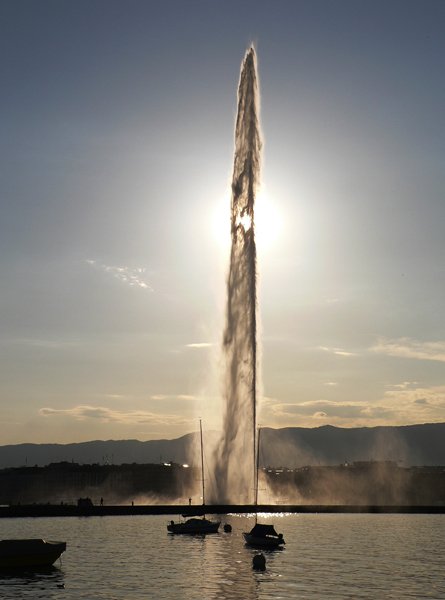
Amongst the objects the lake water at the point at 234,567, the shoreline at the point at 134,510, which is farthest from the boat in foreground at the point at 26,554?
the shoreline at the point at 134,510

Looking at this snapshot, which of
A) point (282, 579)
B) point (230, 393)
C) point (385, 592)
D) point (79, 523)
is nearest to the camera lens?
point (385, 592)

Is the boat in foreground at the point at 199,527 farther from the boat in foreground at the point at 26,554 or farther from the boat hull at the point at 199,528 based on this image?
the boat in foreground at the point at 26,554

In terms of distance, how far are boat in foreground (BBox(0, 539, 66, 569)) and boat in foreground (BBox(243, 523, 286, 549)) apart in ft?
77.3

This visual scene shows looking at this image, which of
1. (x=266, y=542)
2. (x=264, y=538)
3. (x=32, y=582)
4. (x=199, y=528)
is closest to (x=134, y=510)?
(x=199, y=528)

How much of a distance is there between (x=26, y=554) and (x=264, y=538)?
26675 millimetres

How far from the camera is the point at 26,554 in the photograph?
231 feet

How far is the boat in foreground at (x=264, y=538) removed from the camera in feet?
283

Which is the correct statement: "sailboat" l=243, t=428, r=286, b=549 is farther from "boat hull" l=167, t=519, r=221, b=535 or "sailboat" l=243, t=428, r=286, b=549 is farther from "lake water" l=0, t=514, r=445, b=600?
"boat hull" l=167, t=519, r=221, b=535

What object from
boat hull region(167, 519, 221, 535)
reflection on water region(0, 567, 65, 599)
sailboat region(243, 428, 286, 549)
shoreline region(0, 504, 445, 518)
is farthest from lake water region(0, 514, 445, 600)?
shoreline region(0, 504, 445, 518)

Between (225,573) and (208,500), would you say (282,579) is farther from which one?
(208,500)

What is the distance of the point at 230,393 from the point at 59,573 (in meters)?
39.8

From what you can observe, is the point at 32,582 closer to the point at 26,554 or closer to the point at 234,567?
the point at 26,554

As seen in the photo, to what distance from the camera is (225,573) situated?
67250 mm

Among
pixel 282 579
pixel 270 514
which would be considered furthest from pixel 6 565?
pixel 270 514
